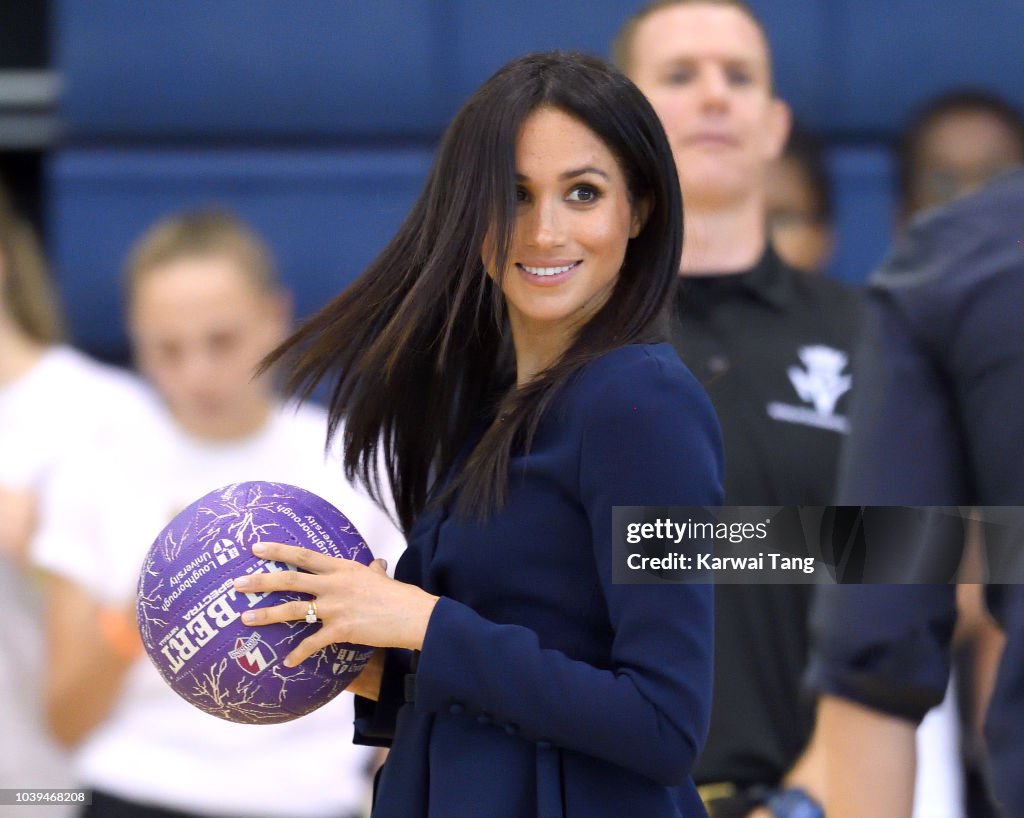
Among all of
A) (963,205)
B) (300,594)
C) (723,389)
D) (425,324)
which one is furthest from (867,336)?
(723,389)

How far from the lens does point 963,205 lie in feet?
5.64

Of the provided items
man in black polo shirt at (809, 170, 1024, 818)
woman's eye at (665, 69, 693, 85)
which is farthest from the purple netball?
woman's eye at (665, 69, 693, 85)

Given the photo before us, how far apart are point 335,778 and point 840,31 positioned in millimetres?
3055

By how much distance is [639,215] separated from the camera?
1775 mm

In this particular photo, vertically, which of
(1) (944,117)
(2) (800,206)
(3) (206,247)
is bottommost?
(3) (206,247)

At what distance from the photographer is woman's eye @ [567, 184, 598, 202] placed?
1.72m

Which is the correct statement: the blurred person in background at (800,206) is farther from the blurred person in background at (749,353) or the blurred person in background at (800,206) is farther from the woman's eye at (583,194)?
the woman's eye at (583,194)

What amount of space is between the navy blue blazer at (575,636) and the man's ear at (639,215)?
17 centimetres

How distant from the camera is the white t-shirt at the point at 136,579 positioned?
A: 3.04 m

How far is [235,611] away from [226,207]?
341 centimetres

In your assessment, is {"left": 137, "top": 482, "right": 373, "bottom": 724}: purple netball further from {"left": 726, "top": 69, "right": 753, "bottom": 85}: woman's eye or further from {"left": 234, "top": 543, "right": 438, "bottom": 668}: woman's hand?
{"left": 726, "top": 69, "right": 753, "bottom": 85}: woman's eye

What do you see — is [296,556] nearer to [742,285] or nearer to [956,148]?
[742,285]

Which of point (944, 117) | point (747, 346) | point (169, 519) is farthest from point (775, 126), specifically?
point (169, 519)

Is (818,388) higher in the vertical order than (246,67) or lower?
lower
